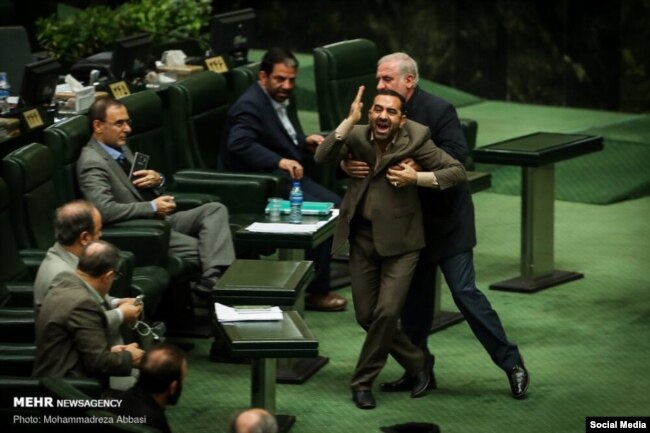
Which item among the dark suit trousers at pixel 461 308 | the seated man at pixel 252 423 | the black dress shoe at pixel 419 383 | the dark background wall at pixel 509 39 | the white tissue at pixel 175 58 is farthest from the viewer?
the dark background wall at pixel 509 39

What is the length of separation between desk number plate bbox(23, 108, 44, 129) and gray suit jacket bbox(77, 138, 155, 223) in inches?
15.3

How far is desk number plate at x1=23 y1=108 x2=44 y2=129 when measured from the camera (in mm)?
7555

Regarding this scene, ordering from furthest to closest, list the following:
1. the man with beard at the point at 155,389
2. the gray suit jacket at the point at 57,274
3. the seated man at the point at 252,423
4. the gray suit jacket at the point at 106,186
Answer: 1. the gray suit jacket at the point at 106,186
2. the gray suit jacket at the point at 57,274
3. the man with beard at the point at 155,389
4. the seated man at the point at 252,423

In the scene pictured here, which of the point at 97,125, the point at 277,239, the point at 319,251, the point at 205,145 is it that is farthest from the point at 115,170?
the point at 205,145

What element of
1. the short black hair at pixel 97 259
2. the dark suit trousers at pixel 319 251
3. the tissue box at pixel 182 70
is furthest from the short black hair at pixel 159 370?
the tissue box at pixel 182 70

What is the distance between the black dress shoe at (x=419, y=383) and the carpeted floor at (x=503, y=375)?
0.04m

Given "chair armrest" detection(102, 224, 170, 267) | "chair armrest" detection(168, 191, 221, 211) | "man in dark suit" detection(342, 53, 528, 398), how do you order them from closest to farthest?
"man in dark suit" detection(342, 53, 528, 398) < "chair armrest" detection(102, 224, 170, 267) < "chair armrest" detection(168, 191, 221, 211)

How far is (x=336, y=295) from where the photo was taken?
8.30m

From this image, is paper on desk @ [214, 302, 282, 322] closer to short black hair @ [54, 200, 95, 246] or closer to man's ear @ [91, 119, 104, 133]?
short black hair @ [54, 200, 95, 246]

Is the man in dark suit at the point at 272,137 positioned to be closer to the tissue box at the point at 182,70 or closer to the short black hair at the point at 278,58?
the short black hair at the point at 278,58

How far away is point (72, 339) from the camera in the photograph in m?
5.62

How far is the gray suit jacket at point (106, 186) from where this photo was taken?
7266 mm

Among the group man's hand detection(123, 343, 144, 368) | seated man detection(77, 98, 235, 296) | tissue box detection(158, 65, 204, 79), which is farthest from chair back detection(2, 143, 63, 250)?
tissue box detection(158, 65, 204, 79)

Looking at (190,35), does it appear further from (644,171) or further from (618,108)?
(618,108)
